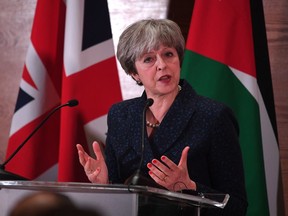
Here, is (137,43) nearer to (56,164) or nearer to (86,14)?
(86,14)

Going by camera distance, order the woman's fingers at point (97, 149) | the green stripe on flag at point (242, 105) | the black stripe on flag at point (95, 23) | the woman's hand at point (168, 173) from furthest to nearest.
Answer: the black stripe on flag at point (95, 23)
the green stripe on flag at point (242, 105)
the woman's fingers at point (97, 149)
the woman's hand at point (168, 173)

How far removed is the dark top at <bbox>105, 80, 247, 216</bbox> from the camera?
1.86m

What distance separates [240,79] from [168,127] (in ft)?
2.27

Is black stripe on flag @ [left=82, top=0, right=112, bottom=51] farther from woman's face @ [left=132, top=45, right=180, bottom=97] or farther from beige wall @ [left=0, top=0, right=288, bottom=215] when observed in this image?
woman's face @ [left=132, top=45, right=180, bottom=97]

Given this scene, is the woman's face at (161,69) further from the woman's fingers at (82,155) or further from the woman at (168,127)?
the woman's fingers at (82,155)

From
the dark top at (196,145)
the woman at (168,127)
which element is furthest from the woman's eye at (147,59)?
the dark top at (196,145)

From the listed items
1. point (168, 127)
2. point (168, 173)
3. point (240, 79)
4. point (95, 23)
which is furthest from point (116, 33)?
point (168, 173)

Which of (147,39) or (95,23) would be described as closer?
(147,39)

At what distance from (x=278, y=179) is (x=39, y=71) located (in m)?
1.22

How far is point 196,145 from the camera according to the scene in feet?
6.18

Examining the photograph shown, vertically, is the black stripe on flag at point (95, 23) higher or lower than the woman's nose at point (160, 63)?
higher

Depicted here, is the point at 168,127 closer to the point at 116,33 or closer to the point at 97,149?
the point at 97,149

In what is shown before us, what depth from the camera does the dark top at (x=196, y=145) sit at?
1857 mm

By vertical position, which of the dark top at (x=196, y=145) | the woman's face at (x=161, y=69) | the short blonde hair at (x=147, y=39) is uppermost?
the short blonde hair at (x=147, y=39)
